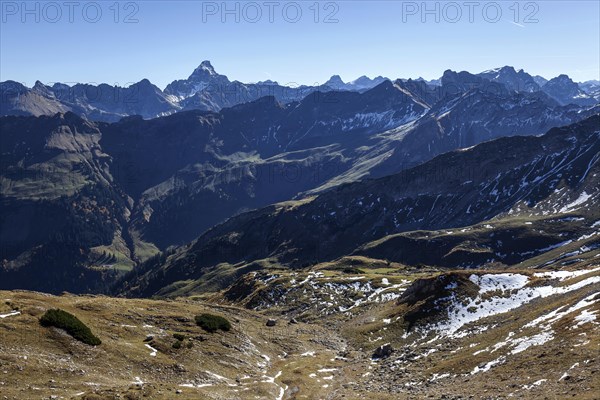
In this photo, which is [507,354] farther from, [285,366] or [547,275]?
[547,275]

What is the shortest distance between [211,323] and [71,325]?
2082cm

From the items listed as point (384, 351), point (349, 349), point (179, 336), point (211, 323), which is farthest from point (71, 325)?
point (349, 349)

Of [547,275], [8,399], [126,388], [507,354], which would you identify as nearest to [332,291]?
[547,275]

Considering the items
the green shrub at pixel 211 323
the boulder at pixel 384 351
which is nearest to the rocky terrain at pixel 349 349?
the boulder at pixel 384 351

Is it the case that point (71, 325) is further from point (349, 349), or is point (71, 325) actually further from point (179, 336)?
point (349, 349)

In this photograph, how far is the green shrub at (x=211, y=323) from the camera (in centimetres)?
7350

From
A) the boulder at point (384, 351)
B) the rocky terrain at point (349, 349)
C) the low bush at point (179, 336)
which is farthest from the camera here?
the boulder at point (384, 351)

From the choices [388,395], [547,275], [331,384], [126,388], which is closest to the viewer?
[126,388]

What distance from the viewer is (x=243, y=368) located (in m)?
64.2

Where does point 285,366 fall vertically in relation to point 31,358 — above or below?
below

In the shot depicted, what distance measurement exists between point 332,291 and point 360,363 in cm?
5132

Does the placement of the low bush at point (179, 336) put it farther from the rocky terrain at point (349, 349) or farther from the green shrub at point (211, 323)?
the green shrub at point (211, 323)

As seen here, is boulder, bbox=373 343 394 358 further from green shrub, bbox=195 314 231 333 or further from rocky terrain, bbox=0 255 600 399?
green shrub, bbox=195 314 231 333

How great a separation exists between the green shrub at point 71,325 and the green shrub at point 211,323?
18047 millimetres
